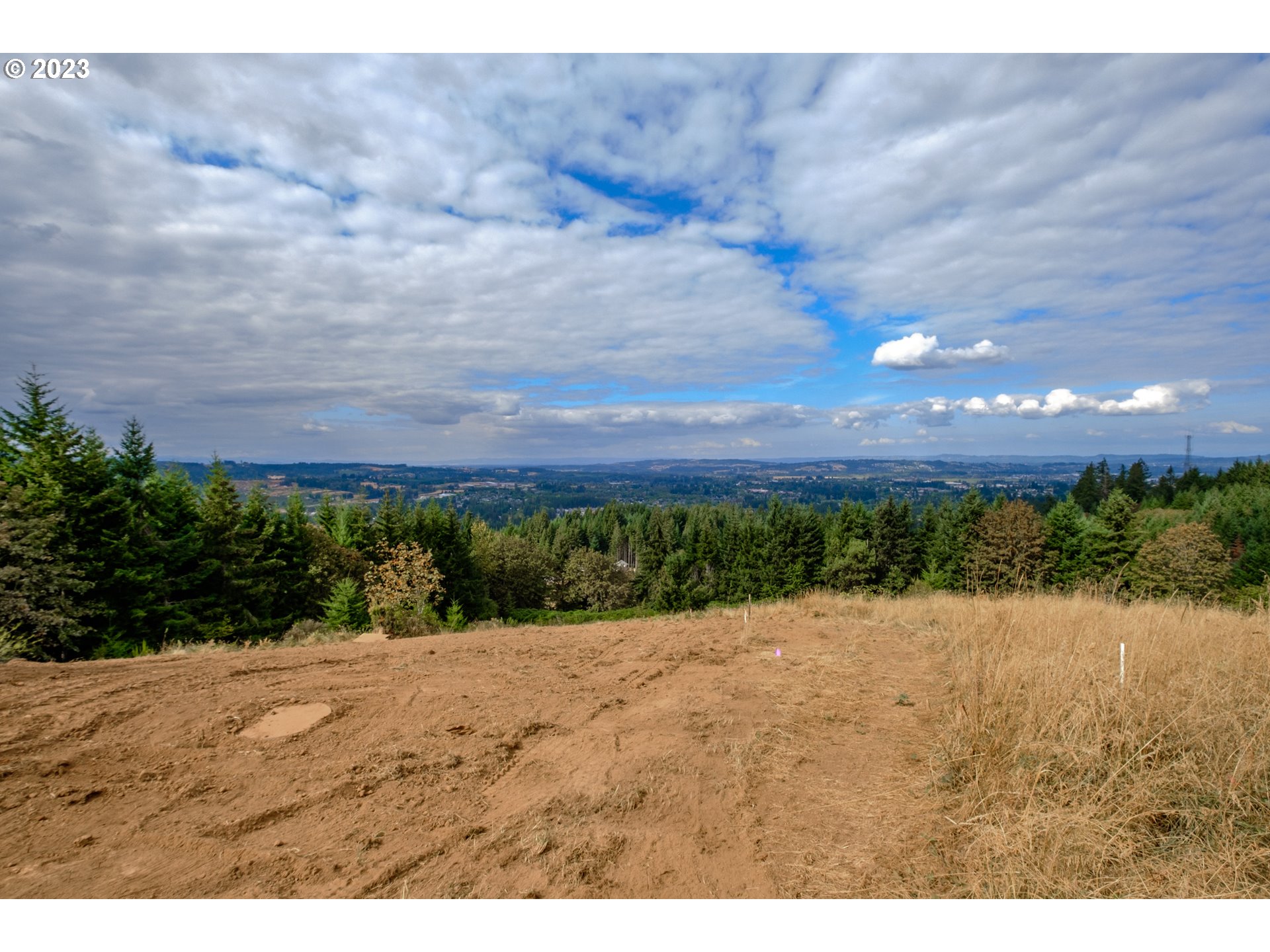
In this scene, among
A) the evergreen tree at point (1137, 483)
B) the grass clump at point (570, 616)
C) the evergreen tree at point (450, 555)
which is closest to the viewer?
the grass clump at point (570, 616)

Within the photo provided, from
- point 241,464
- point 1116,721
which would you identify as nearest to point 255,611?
point 1116,721

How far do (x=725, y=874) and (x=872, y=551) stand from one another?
140 ft

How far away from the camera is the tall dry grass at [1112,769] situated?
8.77ft

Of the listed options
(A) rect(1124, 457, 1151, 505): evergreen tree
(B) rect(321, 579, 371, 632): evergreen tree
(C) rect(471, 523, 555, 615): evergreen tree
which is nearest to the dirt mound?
(B) rect(321, 579, 371, 632): evergreen tree

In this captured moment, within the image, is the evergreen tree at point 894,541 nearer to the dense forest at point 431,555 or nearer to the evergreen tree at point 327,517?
the dense forest at point 431,555

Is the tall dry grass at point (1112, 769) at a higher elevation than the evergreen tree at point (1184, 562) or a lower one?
higher

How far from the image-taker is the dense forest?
14031mm

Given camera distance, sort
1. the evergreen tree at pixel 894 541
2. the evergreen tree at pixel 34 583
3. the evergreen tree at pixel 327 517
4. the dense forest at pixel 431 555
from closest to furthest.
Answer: the evergreen tree at pixel 34 583 → the dense forest at pixel 431 555 → the evergreen tree at pixel 327 517 → the evergreen tree at pixel 894 541

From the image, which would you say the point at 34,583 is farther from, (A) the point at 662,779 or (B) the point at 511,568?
(B) the point at 511,568

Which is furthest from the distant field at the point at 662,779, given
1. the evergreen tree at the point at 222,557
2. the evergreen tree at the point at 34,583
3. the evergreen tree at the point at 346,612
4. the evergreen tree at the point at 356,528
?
the evergreen tree at the point at 356,528

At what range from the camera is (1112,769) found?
11.0 feet

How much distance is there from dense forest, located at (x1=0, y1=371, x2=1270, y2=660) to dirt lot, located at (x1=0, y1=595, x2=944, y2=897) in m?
4.19

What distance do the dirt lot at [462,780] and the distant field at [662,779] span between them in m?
0.02

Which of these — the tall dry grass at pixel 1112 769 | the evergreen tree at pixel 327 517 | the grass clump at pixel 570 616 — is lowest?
the grass clump at pixel 570 616
